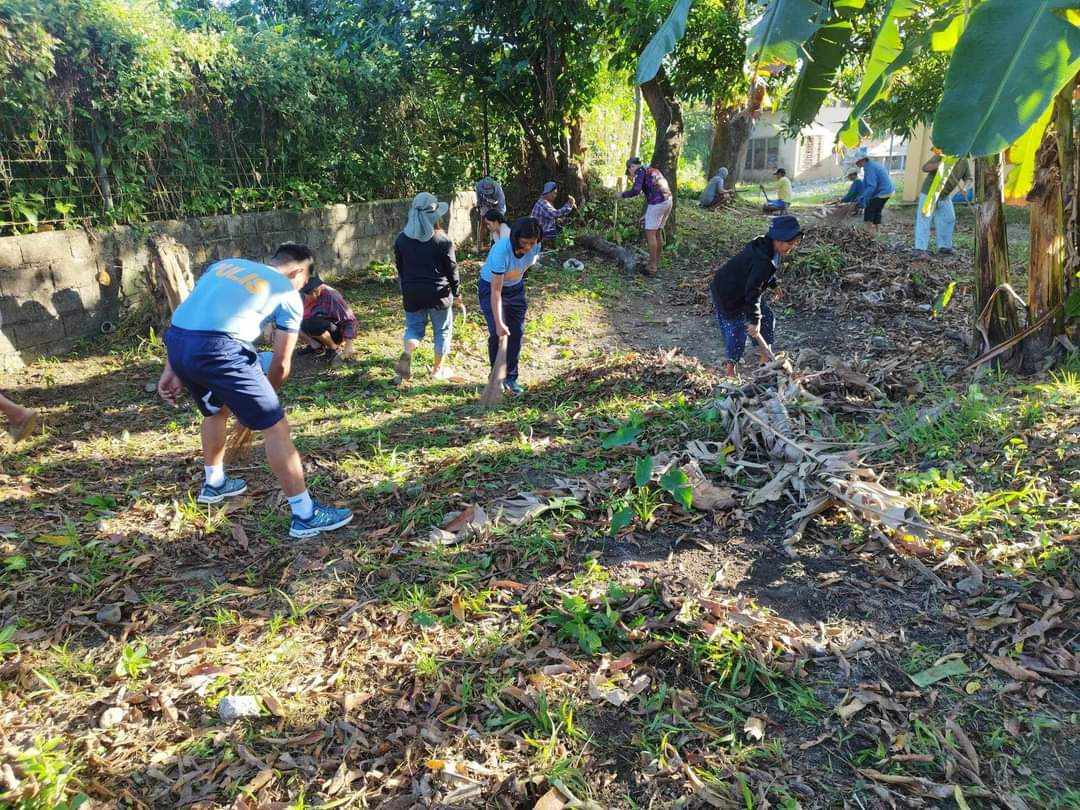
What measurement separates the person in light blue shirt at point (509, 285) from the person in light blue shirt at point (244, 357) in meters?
1.94

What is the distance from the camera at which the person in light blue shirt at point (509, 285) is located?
534 centimetres

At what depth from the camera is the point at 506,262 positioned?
5.46 meters

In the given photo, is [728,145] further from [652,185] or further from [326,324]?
[326,324]

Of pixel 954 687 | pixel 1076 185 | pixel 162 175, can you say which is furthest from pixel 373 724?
pixel 162 175

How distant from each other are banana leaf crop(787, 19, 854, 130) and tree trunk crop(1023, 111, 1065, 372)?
2272 millimetres

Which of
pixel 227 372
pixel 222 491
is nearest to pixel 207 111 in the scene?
pixel 222 491

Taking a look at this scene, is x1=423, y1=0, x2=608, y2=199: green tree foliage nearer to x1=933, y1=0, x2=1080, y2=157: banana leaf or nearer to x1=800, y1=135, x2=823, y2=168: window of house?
x1=933, y1=0, x2=1080, y2=157: banana leaf

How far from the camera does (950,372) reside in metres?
5.30

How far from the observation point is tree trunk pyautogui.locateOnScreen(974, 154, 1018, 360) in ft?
16.3

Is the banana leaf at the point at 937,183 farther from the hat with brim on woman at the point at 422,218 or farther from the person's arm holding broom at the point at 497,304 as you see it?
the hat with brim on woman at the point at 422,218

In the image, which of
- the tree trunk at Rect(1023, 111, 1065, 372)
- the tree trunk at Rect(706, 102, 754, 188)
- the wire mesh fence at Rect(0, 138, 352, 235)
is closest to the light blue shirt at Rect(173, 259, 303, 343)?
the wire mesh fence at Rect(0, 138, 352, 235)

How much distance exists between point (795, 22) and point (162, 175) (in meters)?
6.73

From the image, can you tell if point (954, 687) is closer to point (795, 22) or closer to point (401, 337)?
point (795, 22)

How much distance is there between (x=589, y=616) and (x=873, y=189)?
12277 mm
